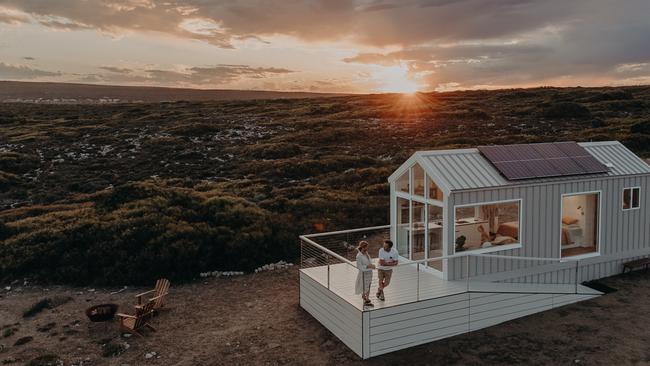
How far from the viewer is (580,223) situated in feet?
49.0

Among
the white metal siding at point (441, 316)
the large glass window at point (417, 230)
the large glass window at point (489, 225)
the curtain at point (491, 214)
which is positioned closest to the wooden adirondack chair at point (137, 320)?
the white metal siding at point (441, 316)

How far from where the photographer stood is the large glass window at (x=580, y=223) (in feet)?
48.3

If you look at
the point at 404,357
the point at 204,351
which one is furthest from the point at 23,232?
the point at 404,357

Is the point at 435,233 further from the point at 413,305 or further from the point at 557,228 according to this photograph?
the point at 557,228

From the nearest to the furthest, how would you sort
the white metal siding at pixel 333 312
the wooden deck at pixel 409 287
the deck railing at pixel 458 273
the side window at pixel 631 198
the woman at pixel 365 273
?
the woman at pixel 365 273, the white metal siding at pixel 333 312, the wooden deck at pixel 409 287, the deck railing at pixel 458 273, the side window at pixel 631 198

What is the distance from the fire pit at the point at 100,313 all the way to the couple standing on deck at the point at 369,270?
6538 mm

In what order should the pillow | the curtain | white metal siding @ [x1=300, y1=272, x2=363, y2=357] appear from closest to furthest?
Answer: 1. white metal siding @ [x1=300, y1=272, x2=363, y2=357]
2. the curtain
3. the pillow

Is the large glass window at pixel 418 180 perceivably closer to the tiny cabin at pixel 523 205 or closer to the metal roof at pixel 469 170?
Result: the tiny cabin at pixel 523 205

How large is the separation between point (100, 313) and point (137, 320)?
1.06 m

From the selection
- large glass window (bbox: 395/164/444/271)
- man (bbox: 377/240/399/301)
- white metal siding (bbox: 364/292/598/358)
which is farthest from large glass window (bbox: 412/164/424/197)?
white metal siding (bbox: 364/292/598/358)

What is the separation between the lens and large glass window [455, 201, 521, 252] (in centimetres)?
1317

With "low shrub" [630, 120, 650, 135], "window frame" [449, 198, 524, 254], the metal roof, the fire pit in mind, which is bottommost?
the fire pit

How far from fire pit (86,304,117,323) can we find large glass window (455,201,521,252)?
9.33 m

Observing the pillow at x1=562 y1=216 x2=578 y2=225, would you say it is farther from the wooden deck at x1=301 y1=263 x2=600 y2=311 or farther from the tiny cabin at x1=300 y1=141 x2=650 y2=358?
the wooden deck at x1=301 y1=263 x2=600 y2=311
